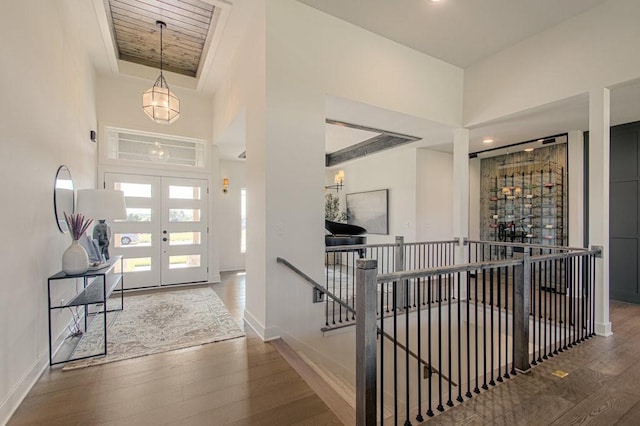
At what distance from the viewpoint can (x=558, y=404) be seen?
2.07 metres

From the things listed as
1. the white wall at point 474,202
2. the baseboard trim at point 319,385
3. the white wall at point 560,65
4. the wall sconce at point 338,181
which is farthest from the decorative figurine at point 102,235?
the white wall at point 474,202

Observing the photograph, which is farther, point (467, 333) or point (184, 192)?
point (184, 192)

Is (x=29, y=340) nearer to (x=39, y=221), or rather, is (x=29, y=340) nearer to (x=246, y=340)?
(x=39, y=221)

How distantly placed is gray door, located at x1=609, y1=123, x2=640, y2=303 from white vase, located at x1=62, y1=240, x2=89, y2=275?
765 centimetres

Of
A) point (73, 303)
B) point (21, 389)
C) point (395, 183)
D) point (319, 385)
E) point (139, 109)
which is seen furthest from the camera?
point (395, 183)

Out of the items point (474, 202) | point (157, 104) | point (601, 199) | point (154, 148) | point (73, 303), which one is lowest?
point (73, 303)

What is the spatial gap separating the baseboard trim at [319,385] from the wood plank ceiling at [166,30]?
13.4 ft

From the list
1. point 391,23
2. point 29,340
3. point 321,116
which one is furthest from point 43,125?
point 391,23

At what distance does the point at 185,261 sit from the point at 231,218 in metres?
1.67

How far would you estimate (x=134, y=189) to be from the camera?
5348 mm

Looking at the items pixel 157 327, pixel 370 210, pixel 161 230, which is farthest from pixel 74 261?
pixel 370 210

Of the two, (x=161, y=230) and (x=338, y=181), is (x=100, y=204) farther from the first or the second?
(x=338, y=181)

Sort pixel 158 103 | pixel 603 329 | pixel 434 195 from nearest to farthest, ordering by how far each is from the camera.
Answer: pixel 603 329 < pixel 158 103 < pixel 434 195

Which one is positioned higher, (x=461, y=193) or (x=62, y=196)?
(x=461, y=193)
